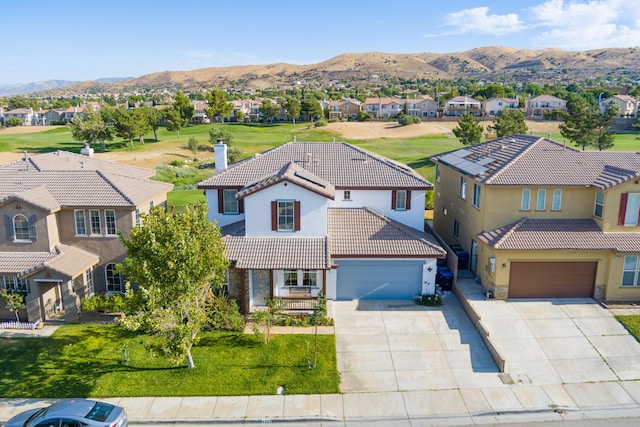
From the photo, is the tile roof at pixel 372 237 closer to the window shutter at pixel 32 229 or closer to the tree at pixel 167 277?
the tree at pixel 167 277

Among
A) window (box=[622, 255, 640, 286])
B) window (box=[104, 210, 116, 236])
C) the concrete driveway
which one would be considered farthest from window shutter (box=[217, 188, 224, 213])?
window (box=[622, 255, 640, 286])

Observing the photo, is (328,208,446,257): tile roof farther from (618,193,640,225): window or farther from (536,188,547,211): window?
(618,193,640,225): window

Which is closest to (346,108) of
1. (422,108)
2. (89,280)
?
(422,108)

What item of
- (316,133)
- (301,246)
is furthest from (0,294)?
(316,133)

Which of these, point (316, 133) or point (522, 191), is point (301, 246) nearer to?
point (522, 191)

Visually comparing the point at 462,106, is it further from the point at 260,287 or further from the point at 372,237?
the point at 260,287

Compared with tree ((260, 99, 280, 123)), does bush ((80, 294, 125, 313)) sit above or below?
below
